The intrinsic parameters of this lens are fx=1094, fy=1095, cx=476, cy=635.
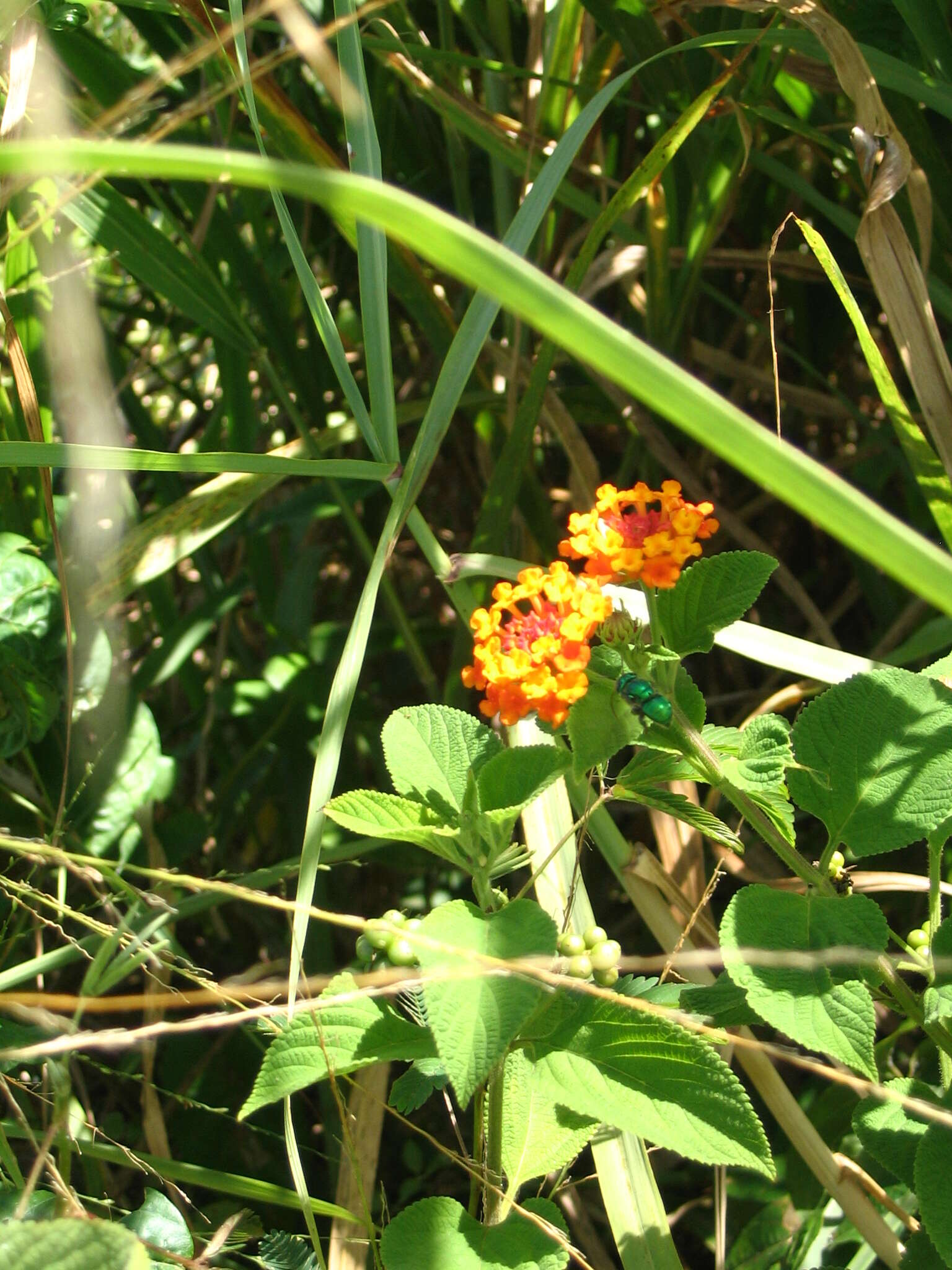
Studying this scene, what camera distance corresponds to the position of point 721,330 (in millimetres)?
1341

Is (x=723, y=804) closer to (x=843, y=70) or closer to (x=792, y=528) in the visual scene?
(x=792, y=528)

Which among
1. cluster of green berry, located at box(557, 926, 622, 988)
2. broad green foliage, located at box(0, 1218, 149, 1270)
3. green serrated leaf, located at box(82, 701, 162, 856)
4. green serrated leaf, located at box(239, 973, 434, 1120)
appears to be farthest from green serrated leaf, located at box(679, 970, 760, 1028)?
green serrated leaf, located at box(82, 701, 162, 856)

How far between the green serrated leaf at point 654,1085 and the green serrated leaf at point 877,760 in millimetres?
158

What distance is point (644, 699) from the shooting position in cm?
53

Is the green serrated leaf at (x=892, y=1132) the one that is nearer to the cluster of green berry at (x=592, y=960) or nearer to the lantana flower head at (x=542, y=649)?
the cluster of green berry at (x=592, y=960)

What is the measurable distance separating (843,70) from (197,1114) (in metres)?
1.08

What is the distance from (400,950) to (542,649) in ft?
0.59

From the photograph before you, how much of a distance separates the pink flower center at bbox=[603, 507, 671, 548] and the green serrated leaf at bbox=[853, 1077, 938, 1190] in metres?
0.33

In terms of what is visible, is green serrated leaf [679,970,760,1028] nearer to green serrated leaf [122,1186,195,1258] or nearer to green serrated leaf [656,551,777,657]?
green serrated leaf [656,551,777,657]

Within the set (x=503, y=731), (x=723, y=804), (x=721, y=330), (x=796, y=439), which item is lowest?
(x=723, y=804)

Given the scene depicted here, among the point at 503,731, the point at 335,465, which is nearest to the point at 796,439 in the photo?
the point at 503,731

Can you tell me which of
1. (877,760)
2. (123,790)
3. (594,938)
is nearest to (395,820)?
(594,938)

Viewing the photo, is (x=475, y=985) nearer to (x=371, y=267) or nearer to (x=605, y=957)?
(x=605, y=957)

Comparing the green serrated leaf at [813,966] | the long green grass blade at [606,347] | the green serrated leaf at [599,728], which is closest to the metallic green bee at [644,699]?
the green serrated leaf at [599,728]
